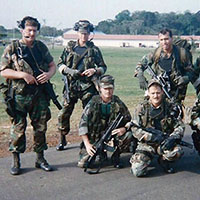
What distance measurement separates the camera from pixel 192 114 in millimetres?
6266

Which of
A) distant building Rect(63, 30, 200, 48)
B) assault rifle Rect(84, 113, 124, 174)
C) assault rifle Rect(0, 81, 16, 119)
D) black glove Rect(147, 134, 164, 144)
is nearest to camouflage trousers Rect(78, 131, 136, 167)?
assault rifle Rect(84, 113, 124, 174)

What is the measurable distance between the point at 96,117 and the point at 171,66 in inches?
64.1

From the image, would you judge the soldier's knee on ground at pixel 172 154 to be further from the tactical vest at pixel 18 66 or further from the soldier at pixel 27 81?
the tactical vest at pixel 18 66

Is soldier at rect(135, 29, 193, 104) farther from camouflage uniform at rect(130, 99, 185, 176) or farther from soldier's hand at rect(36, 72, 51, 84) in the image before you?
soldier's hand at rect(36, 72, 51, 84)

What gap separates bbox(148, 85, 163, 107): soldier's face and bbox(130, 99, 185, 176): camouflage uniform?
0.07 m

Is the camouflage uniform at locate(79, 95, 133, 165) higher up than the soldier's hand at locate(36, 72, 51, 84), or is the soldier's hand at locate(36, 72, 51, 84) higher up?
the soldier's hand at locate(36, 72, 51, 84)

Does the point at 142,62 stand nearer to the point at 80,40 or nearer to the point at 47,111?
the point at 80,40

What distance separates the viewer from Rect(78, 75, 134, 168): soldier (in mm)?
5871

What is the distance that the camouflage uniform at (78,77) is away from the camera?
6.81 meters

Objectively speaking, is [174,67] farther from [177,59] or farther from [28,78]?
[28,78]

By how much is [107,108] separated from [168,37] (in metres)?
1.57

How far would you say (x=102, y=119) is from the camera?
6.00 metres

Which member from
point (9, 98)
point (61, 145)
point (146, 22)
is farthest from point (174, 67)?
point (146, 22)

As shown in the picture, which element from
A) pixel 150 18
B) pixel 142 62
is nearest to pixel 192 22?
pixel 150 18
